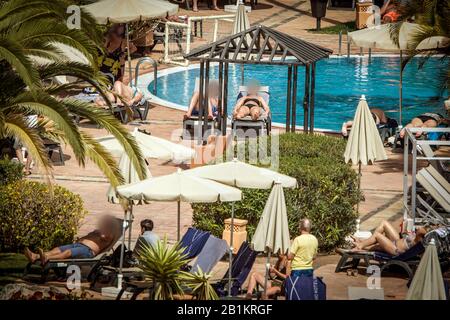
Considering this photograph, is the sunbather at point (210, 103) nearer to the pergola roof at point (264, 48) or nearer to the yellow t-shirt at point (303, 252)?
the pergola roof at point (264, 48)

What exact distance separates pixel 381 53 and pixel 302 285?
89.5 feet

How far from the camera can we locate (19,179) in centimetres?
1844

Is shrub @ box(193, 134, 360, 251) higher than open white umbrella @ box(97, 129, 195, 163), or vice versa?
open white umbrella @ box(97, 129, 195, 163)

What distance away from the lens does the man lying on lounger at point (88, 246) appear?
1599 centimetres

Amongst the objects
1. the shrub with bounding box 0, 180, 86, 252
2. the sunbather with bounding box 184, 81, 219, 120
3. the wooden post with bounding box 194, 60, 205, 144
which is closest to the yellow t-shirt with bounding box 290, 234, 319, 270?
the shrub with bounding box 0, 180, 86, 252

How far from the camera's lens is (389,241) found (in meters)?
16.7

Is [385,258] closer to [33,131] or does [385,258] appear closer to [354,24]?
[33,131]

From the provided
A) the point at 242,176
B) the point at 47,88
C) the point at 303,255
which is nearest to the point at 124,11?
the point at 47,88

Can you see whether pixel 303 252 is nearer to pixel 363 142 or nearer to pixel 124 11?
pixel 363 142

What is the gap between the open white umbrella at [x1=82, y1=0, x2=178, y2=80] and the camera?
29078mm

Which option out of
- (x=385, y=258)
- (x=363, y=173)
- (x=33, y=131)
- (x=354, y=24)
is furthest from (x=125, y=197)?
(x=354, y=24)

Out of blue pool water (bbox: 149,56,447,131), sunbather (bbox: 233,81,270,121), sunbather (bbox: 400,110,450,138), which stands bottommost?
blue pool water (bbox: 149,56,447,131)

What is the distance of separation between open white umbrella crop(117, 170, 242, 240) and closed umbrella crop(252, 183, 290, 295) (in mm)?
539

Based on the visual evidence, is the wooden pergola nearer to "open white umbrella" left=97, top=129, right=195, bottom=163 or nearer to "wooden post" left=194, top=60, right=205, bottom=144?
"wooden post" left=194, top=60, right=205, bottom=144
